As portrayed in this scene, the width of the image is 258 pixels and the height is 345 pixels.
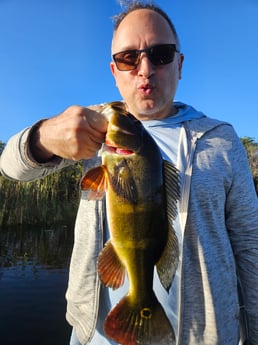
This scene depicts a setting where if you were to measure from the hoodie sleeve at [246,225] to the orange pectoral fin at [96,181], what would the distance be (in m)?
1.06

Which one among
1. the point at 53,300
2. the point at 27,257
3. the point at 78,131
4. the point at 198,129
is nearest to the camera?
the point at 78,131

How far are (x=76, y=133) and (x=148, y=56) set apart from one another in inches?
39.6

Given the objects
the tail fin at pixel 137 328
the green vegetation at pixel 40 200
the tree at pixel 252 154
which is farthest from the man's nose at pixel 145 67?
the tree at pixel 252 154

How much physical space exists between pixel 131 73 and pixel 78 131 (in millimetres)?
921

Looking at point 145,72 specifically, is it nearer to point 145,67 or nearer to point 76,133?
point 145,67

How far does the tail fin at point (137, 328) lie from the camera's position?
5.15 ft

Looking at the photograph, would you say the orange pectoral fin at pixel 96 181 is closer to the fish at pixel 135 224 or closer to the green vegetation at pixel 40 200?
the fish at pixel 135 224

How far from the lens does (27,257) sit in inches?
452

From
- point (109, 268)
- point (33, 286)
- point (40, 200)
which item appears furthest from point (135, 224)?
point (40, 200)

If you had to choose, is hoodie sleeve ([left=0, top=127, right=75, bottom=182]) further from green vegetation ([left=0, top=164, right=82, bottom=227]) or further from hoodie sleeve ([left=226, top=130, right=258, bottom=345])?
green vegetation ([left=0, top=164, right=82, bottom=227])

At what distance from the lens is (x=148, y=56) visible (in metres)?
2.24

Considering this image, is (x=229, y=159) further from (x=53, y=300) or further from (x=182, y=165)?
(x=53, y=300)

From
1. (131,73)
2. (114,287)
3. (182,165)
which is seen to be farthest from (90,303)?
(131,73)

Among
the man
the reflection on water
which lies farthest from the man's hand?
the reflection on water
